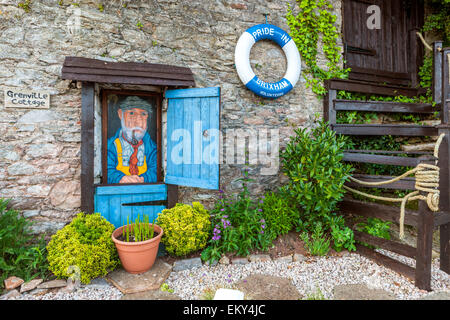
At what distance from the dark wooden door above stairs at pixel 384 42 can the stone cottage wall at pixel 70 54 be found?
2172mm

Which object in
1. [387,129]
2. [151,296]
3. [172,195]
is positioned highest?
[387,129]

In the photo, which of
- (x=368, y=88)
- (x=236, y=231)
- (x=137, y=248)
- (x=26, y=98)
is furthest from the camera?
(x=368, y=88)

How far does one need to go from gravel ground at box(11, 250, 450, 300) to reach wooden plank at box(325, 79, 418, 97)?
2668mm

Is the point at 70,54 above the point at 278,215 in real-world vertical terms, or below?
above

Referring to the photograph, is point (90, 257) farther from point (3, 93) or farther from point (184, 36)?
point (184, 36)

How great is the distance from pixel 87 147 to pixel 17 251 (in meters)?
1.31

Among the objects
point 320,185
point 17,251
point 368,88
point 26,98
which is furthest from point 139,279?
point 368,88

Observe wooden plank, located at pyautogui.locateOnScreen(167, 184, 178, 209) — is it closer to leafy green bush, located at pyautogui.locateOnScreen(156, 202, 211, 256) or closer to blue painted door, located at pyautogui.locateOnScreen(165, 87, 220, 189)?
blue painted door, located at pyautogui.locateOnScreen(165, 87, 220, 189)

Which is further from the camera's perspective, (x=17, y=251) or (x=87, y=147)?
(x=87, y=147)

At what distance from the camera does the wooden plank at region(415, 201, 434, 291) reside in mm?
2477

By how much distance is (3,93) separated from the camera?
293cm

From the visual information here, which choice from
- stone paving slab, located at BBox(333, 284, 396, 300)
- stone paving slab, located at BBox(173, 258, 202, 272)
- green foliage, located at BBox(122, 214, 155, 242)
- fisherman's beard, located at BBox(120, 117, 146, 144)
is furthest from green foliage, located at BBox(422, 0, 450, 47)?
green foliage, located at BBox(122, 214, 155, 242)

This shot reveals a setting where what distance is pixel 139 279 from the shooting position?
8.59ft

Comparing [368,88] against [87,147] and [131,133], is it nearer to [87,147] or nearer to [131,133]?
[131,133]
